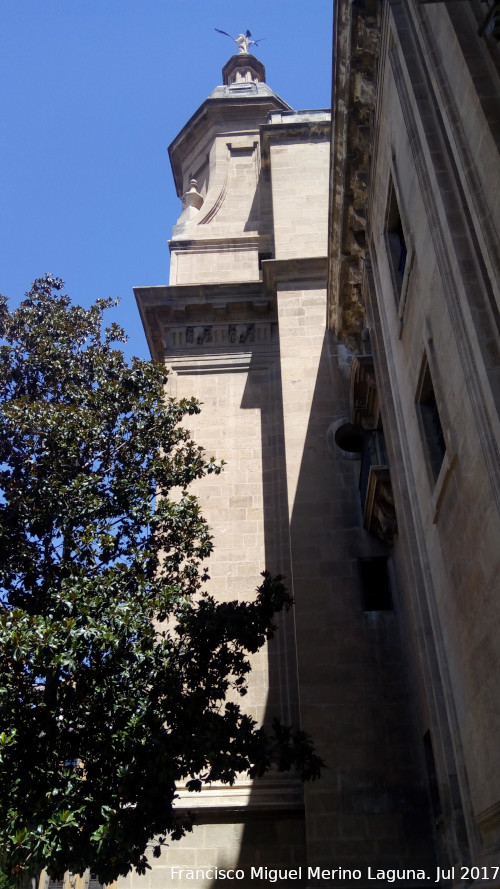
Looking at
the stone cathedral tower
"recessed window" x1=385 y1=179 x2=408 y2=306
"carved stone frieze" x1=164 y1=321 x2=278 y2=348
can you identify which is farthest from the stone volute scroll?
"recessed window" x1=385 y1=179 x2=408 y2=306

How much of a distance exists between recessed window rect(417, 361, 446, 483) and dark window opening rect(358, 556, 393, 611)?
504 centimetres

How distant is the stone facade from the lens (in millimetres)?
7887

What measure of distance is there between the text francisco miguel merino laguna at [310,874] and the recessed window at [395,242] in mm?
7905

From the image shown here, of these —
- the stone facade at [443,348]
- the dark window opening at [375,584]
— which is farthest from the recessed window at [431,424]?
the dark window opening at [375,584]

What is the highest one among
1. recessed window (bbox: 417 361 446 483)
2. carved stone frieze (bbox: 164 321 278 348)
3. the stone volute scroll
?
the stone volute scroll

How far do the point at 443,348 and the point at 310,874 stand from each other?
800 cm

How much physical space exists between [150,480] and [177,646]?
98.9 inches

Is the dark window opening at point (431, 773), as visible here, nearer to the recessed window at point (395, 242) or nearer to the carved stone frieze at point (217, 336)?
the recessed window at point (395, 242)

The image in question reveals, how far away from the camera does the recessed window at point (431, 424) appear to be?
33.2 feet

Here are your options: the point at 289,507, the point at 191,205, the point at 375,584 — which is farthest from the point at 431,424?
the point at 191,205

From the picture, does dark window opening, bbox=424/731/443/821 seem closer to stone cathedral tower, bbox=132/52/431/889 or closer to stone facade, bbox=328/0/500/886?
stone facade, bbox=328/0/500/886

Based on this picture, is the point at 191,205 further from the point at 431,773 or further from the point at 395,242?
the point at 431,773

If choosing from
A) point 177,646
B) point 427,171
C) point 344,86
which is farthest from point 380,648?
point 344,86

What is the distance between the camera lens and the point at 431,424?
10438mm
